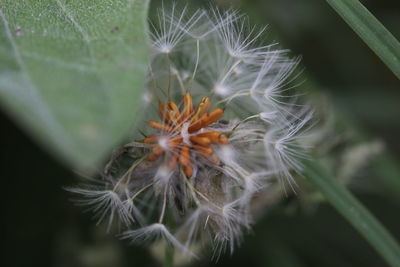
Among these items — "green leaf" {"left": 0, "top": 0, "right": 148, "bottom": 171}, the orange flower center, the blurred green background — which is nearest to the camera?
"green leaf" {"left": 0, "top": 0, "right": 148, "bottom": 171}

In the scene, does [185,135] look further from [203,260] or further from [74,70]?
[203,260]

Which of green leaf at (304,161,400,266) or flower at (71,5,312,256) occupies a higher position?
flower at (71,5,312,256)

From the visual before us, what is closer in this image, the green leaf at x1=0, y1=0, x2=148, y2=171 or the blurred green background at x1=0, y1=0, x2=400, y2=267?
the green leaf at x1=0, y1=0, x2=148, y2=171

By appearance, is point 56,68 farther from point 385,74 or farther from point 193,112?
point 385,74

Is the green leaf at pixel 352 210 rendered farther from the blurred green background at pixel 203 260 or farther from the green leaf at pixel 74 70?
the green leaf at pixel 74 70

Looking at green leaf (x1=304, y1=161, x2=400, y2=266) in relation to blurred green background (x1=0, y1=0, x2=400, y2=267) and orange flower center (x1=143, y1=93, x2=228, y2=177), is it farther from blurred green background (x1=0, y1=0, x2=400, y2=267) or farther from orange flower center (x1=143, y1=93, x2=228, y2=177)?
blurred green background (x1=0, y1=0, x2=400, y2=267)

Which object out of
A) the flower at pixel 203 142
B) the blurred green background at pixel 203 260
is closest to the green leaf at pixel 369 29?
the flower at pixel 203 142

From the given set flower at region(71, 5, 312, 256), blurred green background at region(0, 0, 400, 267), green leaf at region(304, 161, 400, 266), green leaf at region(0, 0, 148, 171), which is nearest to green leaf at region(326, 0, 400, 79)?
flower at region(71, 5, 312, 256)
